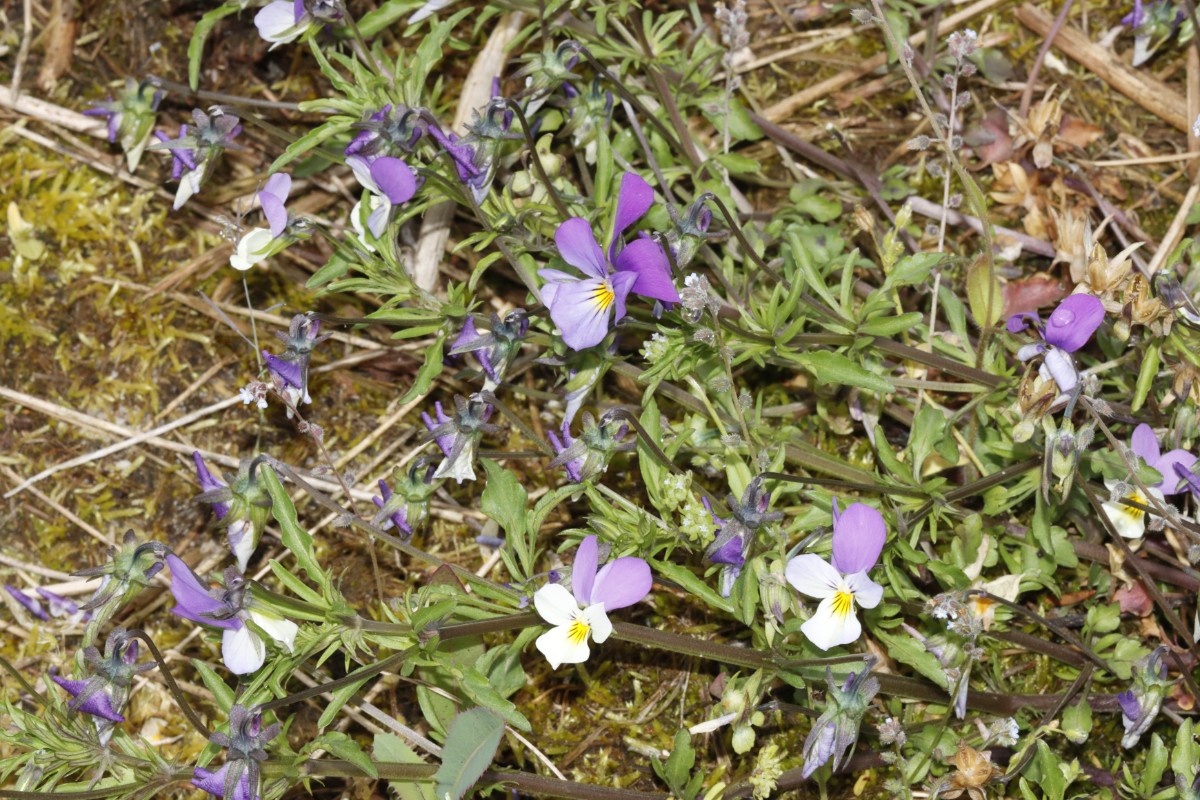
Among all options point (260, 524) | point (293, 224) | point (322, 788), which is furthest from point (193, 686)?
point (293, 224)

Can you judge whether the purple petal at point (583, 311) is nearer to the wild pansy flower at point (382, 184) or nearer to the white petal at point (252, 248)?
the wild pansy flower at point (382, 184)

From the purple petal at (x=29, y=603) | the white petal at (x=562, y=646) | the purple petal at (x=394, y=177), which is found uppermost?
the purple petal at (x=394, y=177)

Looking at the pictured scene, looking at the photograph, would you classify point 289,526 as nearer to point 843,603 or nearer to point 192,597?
point 192,597

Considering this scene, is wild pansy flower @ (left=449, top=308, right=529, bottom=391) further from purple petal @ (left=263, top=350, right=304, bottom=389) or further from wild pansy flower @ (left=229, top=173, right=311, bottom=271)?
wild pansy flower @ (left=229, top=173, right=311, bottom=271)

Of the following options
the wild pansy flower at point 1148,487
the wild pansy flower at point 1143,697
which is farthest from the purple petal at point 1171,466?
the wild pansy flower at point 1143,697

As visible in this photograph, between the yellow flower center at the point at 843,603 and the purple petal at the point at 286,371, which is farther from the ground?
the purple petal at the point at 286,371

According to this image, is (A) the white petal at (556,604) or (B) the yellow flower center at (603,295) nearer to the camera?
(A) the white petal at (556,604)

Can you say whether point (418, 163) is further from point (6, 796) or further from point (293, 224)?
point (6, 796)

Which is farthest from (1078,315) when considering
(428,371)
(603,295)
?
(428,371)
